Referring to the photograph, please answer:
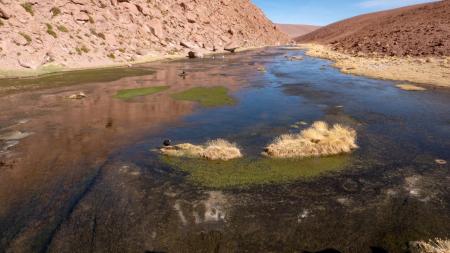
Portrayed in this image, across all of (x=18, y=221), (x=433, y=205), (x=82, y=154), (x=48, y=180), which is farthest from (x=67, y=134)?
(x=433, y=205)

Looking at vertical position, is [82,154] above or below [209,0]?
below

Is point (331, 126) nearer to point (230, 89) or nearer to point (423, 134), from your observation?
point (423, 134)

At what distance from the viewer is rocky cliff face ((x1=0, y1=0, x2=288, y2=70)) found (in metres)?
39.3

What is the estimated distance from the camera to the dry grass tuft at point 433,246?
751cm

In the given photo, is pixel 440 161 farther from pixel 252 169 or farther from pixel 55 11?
pixel 55 11

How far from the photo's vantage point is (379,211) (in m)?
9.49

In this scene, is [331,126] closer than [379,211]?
No

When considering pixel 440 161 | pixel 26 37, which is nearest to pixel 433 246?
pixel 440 161

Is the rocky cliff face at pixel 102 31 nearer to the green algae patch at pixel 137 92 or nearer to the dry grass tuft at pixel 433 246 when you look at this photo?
the green algae patch at pixel 137 92

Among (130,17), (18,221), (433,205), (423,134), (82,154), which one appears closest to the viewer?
(18,221)

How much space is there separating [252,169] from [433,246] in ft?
18.8

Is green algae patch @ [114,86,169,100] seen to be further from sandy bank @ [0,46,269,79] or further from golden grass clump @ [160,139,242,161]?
sandy bank @ [0,46,269,79]

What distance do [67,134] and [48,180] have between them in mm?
5666

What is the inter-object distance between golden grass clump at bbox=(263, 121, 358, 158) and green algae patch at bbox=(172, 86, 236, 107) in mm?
9484
